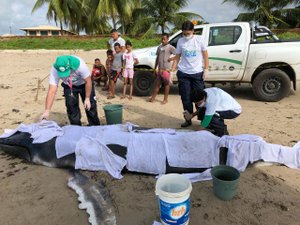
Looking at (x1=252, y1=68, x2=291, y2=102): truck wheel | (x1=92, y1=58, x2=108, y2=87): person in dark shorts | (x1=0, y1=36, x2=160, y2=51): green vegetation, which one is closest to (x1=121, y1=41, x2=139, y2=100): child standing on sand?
(x1=92, y1=58, x2=108, y2=87): person in dark shorts

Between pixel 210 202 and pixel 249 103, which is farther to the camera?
pixel 249 103

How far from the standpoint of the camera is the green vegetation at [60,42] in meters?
20.0

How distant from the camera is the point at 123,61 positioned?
689cm

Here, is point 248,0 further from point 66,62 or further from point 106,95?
point 66,62

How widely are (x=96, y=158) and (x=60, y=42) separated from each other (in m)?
19.7

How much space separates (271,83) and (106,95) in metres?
4.14

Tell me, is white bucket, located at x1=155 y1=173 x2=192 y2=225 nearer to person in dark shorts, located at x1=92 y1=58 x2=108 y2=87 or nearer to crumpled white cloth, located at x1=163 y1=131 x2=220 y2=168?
crumpled white cloth, located at x1=163 y1=131 x2=220 y2=168

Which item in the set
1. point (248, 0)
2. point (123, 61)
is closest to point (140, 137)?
point (123, 61)

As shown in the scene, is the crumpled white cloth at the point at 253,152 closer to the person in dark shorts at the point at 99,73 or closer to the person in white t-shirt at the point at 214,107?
the person in white t-shirt at the point at 214,107

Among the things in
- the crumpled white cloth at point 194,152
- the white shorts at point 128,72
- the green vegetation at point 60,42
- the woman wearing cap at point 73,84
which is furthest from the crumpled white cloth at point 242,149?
the green vegetation at point 60,42

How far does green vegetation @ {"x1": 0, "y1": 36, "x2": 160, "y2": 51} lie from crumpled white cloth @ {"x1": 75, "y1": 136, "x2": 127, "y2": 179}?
16475 millimetres

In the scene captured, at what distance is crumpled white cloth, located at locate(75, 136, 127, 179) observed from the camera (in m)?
3.40

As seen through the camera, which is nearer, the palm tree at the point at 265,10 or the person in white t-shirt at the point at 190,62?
the person in white t-shirt at the point at 190,62

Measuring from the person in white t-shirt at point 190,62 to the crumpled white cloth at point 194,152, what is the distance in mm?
1206
